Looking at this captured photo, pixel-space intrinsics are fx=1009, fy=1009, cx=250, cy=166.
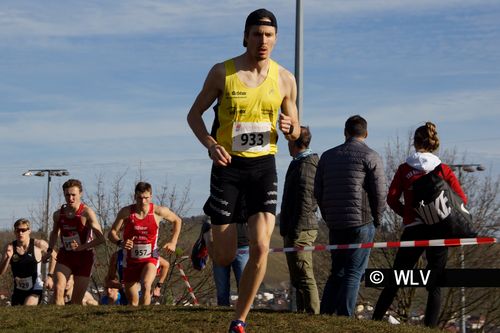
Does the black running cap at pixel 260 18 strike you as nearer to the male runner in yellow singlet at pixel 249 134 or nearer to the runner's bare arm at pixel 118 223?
the male runner in yellow singlet at pixel 249 134

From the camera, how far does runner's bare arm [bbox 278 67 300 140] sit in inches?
309

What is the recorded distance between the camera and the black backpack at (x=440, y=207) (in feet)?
32.2

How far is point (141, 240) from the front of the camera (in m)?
13.4

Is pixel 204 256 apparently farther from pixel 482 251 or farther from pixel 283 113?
pixel 482 251

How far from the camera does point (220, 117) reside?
26.0 feet

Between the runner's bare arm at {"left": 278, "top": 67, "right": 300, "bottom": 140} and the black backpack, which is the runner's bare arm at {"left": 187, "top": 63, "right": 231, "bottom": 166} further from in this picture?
the black backpack

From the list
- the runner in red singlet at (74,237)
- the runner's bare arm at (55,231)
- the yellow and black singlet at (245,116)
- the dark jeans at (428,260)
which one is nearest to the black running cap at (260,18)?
the yellow and black singlet at (245,116)

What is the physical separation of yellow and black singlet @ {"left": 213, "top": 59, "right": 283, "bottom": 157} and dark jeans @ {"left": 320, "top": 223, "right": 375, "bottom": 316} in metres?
2.93

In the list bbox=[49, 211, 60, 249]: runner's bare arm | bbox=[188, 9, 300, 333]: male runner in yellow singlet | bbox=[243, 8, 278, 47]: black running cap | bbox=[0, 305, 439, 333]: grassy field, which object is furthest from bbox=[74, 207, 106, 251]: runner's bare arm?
bbox=[243, 8, 278, 47]: black running cap

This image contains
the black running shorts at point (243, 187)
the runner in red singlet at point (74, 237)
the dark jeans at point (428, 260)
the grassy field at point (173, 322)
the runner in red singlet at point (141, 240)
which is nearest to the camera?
the black running shorts at point (243, 187)

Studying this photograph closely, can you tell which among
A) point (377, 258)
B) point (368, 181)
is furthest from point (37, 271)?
point (377, 258)

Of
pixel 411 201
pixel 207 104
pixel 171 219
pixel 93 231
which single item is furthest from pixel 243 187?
pixel 171 219

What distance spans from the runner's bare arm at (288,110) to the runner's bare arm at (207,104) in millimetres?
501

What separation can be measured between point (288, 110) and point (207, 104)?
66 cm
